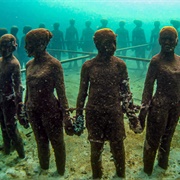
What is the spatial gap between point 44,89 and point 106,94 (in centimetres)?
83

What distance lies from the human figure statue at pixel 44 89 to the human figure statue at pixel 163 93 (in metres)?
1.20

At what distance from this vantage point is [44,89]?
2738mm

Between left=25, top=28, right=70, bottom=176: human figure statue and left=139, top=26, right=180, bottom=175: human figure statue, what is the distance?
1202 mm

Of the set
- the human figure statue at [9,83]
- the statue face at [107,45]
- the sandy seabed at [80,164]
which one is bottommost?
the sandy seabed at [80,164]

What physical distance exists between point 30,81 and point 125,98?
4.30 feet

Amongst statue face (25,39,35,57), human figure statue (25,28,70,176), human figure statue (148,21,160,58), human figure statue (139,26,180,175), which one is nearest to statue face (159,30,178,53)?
human figure statue (139,26,180,175)

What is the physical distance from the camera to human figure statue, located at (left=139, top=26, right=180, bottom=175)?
8.85ft

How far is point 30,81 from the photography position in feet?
9.12

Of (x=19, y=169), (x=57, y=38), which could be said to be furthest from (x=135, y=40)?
(x=19, y=169)

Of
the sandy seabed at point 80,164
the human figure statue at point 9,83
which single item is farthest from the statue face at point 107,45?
the sandy seabed at point 80,164

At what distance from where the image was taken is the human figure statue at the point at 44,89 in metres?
2.69

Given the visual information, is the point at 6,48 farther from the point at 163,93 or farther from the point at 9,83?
the point at 163,93

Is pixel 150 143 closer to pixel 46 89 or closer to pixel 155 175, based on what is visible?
pixel 155 175

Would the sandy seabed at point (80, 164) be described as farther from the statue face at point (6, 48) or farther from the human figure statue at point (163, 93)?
the statue face at point (6, 48)
